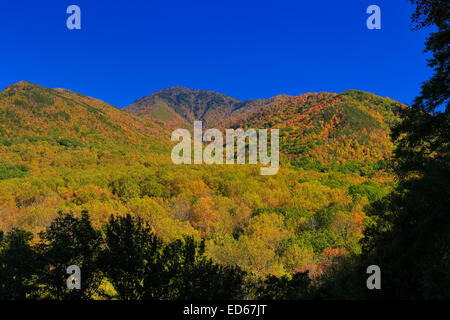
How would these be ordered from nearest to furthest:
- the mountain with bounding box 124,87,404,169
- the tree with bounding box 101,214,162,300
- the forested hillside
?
the tree with bounding box 101,214,162,300 < the forested hillside < the mountain with bounding box 124,87,404,169

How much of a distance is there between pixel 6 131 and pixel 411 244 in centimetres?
17490

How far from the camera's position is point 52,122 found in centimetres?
15600

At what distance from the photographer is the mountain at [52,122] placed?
136 metres

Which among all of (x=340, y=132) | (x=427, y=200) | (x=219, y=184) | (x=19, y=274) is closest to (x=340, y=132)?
(x=340, y=132)

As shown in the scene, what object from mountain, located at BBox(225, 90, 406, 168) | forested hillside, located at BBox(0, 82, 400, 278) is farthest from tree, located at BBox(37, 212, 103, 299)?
mountain, located at BBox(225, 90, 406, 168)

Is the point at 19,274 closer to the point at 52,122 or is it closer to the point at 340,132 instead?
the point at 340,132

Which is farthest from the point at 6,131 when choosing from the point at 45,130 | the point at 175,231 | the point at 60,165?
the point at 175,231

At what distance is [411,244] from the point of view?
11.1 m

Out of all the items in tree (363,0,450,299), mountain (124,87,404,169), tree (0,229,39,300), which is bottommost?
tree (0,229,39,300)

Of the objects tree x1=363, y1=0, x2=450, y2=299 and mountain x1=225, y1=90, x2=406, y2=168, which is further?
mountain x1=225, y1=90, x2=406, y2=168

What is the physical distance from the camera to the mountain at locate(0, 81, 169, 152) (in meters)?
136

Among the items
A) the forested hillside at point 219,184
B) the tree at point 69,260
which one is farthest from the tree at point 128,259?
the forested hillside at point 219,184

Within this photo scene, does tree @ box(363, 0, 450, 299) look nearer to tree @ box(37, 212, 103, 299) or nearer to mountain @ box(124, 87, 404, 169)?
tree @ box(37, 212, 103, 299)
